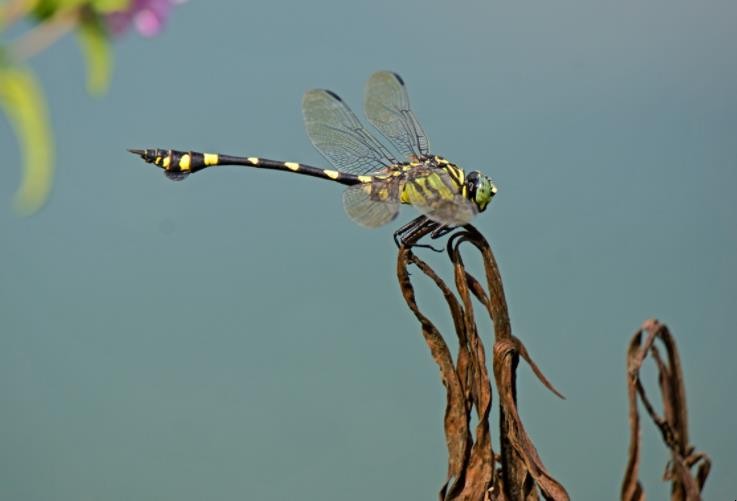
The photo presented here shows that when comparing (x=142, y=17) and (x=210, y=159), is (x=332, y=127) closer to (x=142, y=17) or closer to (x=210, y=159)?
(x=210, y=159)

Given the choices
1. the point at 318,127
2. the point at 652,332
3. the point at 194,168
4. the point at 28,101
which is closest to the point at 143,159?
the point at 194,168

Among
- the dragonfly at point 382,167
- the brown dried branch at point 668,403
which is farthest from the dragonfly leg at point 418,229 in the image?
the brown dried branch at point 668,403

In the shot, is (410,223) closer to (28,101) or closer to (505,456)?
(505,456)

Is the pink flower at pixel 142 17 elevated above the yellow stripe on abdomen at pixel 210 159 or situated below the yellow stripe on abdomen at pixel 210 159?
below

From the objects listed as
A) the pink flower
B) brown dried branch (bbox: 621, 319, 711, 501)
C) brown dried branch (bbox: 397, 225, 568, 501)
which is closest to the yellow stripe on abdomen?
brown dried branch (bbox: 397, 225, 568, 501)

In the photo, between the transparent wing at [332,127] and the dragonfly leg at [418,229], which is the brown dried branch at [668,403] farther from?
the transparent wing at [332,127]

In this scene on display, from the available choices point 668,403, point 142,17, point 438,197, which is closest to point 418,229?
point 438,197
